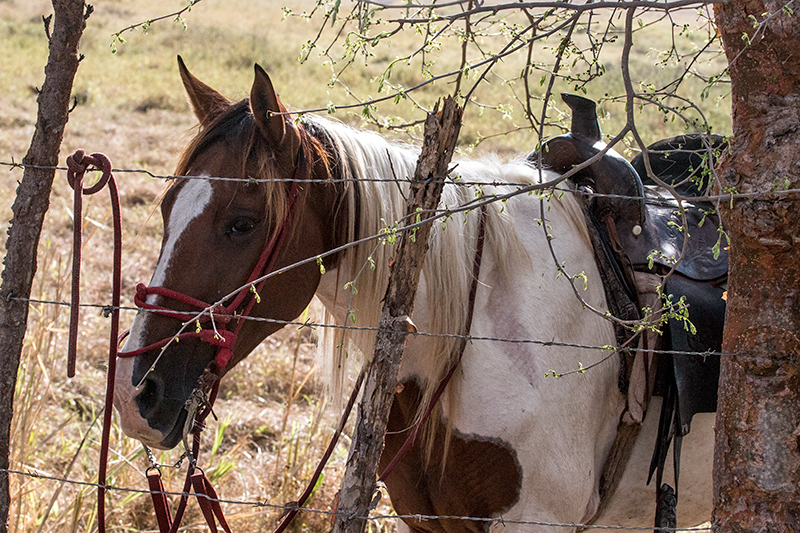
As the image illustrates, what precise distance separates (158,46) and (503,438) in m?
14.9

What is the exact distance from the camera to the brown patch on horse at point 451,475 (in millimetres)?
1751

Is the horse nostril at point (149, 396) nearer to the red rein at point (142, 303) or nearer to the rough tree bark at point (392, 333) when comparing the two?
the red rein at point (142, 303)

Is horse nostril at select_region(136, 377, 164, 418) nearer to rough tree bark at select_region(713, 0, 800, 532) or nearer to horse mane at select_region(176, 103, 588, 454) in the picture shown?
horse mane at select_region(176, 103, 588, 454)

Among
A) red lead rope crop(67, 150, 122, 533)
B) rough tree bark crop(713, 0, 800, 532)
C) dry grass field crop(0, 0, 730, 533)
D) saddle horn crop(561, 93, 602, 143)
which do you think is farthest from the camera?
dry grass field crop(0, 0, 730, 533)

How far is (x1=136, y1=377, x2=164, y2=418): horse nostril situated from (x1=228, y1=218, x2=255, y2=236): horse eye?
1.30ft

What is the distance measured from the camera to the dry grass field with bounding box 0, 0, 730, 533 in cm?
272

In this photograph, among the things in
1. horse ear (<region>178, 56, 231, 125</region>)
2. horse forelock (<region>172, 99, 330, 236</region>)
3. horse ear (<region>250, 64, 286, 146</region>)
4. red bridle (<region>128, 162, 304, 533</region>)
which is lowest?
red bridle (<region>128, 162, 304, 533</region>)

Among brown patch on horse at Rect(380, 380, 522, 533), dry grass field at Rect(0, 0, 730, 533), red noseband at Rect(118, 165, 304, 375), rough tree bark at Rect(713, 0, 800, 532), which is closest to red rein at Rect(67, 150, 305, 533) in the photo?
red noseband at Rect(118, 165, 304, 375)

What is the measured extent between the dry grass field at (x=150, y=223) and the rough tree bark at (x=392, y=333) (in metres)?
0.31

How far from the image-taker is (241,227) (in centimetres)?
166

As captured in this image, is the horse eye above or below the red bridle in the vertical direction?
above

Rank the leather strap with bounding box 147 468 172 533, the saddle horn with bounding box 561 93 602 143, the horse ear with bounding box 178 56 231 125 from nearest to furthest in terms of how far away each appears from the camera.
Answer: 1. the leather strap with bounding box 147 468 172 533
2. the horse ear with bounding box 178 56 231 125
3. the saddle horn with bounding box 561 93 602 143

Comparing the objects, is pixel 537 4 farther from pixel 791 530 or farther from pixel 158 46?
pixel 158 46

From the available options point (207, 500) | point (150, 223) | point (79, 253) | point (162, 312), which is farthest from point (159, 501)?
point (150, 223)
